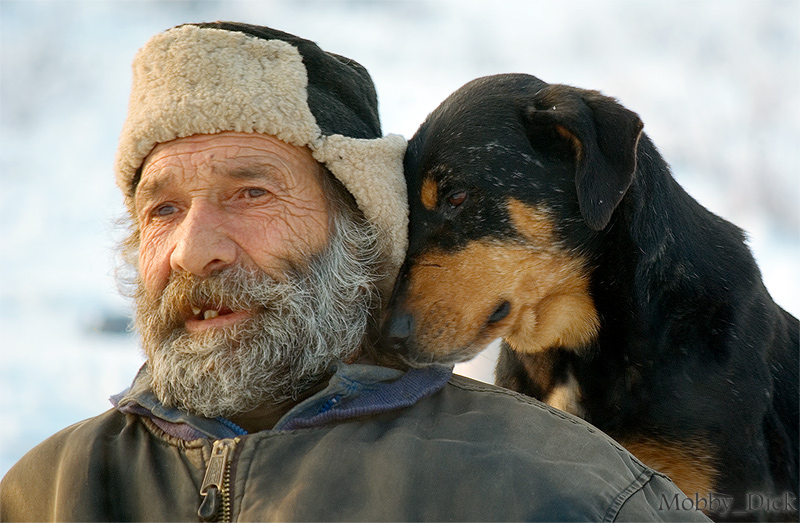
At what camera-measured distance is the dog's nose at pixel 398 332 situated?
2.63 metres

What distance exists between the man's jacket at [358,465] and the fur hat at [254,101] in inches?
27.7

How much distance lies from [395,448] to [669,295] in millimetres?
1368

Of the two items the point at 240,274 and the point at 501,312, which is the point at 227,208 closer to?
the point at 240,274

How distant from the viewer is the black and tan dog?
2775 millimetres

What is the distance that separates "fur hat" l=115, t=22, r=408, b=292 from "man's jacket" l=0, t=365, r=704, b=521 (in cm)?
70

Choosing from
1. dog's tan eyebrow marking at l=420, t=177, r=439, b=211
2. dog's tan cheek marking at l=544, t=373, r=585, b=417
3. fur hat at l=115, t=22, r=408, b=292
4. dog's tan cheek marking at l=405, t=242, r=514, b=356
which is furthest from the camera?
dog's tan cheek marking at l=544, t=373, r=585, b=417

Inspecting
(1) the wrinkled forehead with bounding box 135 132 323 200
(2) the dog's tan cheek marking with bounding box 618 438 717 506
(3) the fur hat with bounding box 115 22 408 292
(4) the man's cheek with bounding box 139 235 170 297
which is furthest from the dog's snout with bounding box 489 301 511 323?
(4) the man's cheek with bounding box 139 235 170 297

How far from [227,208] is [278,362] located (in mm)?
509

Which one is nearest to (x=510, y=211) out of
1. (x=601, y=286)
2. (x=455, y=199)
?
(x=455, y=199)

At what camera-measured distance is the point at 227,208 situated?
2.49 meters

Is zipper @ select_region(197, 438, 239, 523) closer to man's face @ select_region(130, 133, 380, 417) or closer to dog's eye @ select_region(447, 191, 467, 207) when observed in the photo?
man's face @ select_region(130, 133, 380, 417)

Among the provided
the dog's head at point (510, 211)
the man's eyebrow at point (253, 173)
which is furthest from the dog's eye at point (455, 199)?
the man's eyebrow at point (253, 173)

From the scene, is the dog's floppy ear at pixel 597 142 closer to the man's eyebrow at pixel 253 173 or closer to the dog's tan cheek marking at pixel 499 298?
the dog's tan cheek marking at pixel 499 298

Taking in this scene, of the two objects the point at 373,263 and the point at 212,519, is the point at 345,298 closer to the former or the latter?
the point at 373,263
